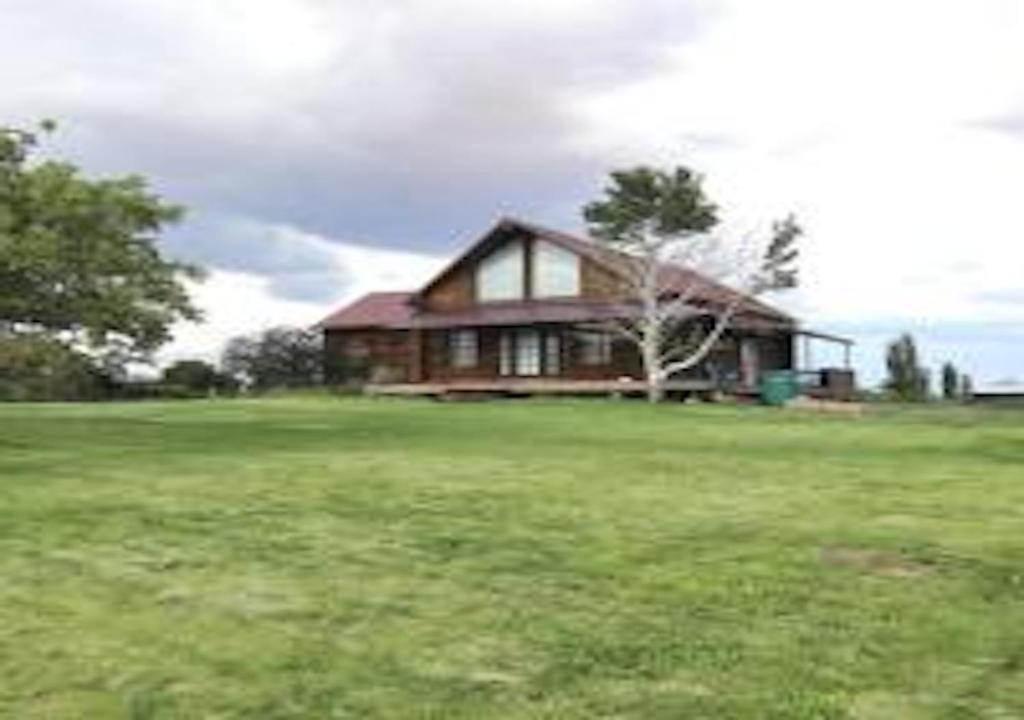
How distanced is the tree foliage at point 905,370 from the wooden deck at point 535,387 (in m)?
9.24

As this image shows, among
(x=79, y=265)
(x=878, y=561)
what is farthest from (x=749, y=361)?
(x=878, y=561)

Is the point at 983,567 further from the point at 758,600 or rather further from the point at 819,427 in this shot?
the point at 819,427

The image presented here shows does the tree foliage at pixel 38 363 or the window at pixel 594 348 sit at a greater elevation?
the window at pixel 594 348

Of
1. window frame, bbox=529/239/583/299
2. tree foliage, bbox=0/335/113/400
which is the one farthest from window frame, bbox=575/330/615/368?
tree foliage, bbox=0/335/113/400

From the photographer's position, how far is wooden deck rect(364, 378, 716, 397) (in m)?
58.5

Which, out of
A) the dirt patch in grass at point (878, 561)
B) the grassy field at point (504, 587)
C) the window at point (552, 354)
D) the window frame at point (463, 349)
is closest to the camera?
the grassy field at point (504, 587)

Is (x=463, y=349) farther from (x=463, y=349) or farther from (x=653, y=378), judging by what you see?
(x=653, y=378)

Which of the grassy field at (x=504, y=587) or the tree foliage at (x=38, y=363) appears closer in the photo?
the grassy field at (x=504, y=587)

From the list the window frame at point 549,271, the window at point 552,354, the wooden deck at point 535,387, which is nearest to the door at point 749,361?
the wooden deck at point 535,387

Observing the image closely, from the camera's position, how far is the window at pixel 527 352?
63.9m

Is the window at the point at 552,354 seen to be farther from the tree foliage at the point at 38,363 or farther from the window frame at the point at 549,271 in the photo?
the tree foliage at the point at 38,363

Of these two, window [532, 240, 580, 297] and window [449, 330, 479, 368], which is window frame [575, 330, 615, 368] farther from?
window [449, 330, 479, 368]

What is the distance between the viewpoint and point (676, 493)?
2067 centimetres

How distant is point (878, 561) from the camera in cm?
1550
